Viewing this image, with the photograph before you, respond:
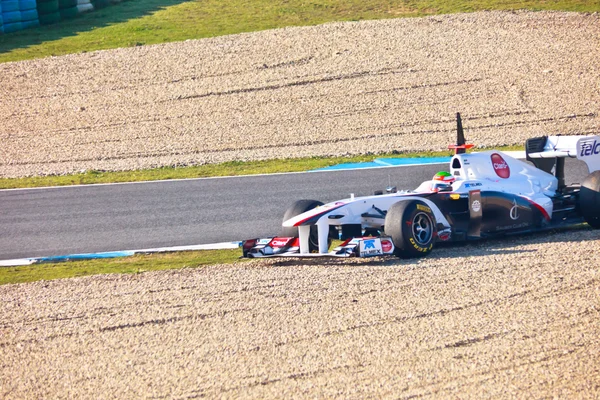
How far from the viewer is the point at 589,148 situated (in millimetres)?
12750

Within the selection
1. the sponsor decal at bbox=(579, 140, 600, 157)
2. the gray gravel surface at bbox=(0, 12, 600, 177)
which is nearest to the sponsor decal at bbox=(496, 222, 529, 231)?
the sponsor decal at bbox=(579, 140, 600, 157)

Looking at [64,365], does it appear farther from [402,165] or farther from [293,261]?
[402,165]

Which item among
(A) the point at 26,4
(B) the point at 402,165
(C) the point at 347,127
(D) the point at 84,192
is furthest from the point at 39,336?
(A) the point at 26,4

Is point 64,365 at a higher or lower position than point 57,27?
lower

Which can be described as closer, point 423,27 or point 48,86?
point 48,86

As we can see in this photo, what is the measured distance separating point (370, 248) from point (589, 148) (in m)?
4.47

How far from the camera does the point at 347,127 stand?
22172 millimetres

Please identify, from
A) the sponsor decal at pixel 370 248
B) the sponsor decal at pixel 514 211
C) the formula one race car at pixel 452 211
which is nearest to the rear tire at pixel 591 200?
the formula one race car at pixel 452 211

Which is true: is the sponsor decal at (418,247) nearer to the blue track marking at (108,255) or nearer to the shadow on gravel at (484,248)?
the shadow on gravel at (484,248)

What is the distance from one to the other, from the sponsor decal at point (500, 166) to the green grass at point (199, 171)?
22.1 ft

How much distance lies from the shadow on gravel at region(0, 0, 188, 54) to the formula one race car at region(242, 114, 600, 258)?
73.2 feet

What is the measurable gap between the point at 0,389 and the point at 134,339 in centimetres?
144

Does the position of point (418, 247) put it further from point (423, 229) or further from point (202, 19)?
point (202, 19)

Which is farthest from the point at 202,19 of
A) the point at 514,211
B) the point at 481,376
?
the point at 481,376
